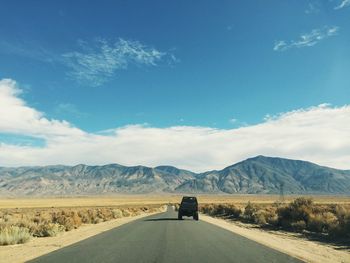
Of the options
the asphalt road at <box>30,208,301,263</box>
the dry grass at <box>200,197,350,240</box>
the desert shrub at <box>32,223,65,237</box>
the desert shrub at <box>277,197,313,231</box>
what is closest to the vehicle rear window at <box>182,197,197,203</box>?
the dry grass at <box>200,197,350,240</box>

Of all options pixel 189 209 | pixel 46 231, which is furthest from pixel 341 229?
pixel 189 209

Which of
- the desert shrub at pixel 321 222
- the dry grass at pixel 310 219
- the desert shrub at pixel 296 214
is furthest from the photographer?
the desert shrub at pixel 296 214

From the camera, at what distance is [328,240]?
2328 cm

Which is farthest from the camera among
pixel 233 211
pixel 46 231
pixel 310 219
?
pixel 233 211

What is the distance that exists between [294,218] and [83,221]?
60.0 feet

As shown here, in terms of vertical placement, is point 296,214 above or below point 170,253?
above

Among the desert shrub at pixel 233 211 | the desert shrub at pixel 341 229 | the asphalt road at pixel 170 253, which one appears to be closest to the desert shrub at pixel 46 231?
the asphalt road at pixel 170 253

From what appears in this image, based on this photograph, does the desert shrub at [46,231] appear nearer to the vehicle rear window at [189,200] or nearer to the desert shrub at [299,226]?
the desert shrub at [299,226]

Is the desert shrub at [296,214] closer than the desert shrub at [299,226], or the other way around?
the desert shrub at [299,226]

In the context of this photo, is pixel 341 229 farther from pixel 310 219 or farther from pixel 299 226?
pixel 299 226

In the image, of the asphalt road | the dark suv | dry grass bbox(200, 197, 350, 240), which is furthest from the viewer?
the dark suv

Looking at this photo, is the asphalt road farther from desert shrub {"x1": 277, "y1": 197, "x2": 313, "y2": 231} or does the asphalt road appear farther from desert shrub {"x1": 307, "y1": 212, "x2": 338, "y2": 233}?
desert shrub {"x1": 277, "y1": 197, "x2": 313, "y2": 231}

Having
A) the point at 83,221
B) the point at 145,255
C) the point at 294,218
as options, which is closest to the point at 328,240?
the point at 294,218

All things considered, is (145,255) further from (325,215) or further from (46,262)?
(325,215)
